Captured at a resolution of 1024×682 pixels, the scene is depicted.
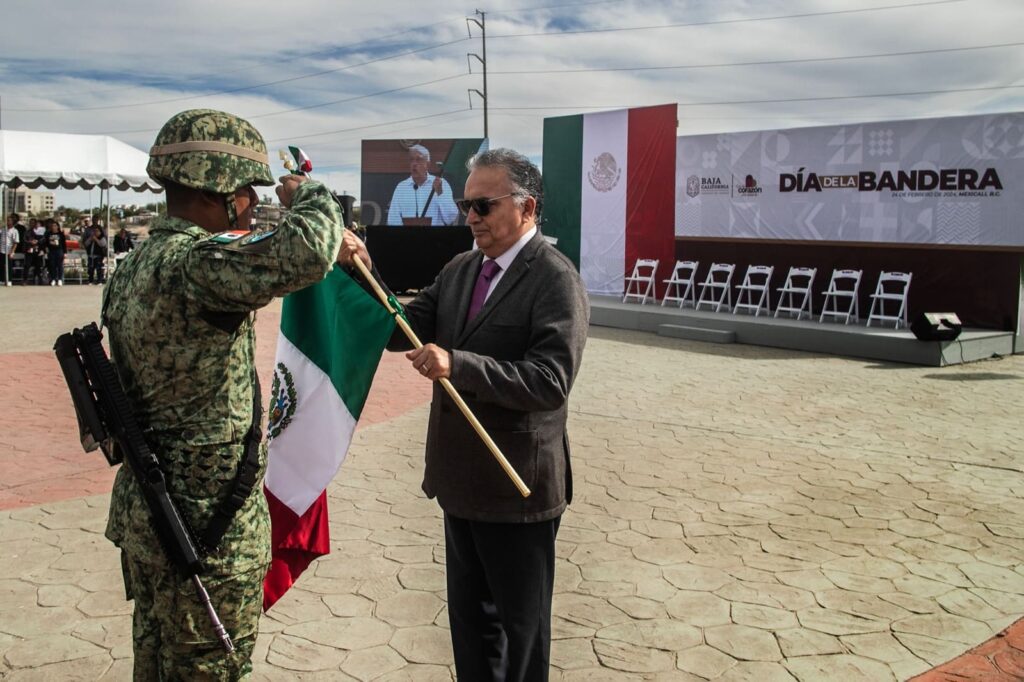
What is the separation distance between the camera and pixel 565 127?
19766 mm

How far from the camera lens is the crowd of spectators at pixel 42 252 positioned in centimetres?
2384

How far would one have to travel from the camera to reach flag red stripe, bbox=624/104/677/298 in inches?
698

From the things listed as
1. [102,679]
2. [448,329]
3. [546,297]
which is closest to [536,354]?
[546,297]

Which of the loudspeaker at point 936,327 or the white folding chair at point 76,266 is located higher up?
the white folding chair at point 76,266

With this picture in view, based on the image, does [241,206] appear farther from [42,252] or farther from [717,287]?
[42,252]

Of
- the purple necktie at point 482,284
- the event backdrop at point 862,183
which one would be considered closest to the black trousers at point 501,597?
the purple necktie at point 482,284

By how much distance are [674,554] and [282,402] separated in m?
2.81

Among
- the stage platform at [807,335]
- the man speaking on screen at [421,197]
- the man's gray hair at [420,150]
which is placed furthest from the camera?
the man's gray hair at [420,150]

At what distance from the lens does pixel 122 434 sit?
2.22 metres

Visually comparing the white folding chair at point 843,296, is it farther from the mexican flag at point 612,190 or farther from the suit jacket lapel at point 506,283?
the suit jacket lapel at point 506,283

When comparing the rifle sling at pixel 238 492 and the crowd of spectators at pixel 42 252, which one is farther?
the crowd of spectators at pixel 42 252

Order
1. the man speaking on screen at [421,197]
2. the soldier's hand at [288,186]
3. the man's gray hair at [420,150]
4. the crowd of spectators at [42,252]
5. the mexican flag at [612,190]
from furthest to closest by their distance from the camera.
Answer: the crowd of spectators at [42,252] < the man's gray hair at [420,150] < the man speaking on screen at [421,197] < the mexican flag at [612,190] < the soldier's hand at [288,186]

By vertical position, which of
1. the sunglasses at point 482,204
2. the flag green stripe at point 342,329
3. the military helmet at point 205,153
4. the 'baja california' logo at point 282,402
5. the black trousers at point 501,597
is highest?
the military helmet at point 205,153

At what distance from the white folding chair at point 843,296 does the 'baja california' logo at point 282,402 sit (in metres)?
12.8
